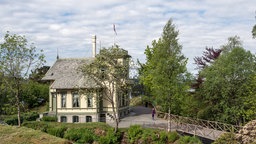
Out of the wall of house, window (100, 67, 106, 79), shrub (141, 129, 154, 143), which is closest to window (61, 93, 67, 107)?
the wall of house

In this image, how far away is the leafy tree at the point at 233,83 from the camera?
31.1 metres

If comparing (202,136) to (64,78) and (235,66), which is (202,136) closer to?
(235,66)

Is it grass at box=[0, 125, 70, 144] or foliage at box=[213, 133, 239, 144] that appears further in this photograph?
grass at box=[0, 125, 70, 144]

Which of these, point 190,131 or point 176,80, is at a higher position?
point 176,80

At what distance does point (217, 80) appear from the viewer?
104ft

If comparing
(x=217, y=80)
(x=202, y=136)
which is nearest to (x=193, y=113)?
(x=217, y=80)

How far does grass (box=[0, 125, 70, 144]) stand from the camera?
24.6 metres

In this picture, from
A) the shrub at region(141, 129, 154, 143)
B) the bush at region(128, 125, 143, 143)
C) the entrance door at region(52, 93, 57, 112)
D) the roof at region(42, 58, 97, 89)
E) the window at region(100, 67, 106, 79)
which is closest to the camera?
the shrub at region(141, 129, 154, 143)

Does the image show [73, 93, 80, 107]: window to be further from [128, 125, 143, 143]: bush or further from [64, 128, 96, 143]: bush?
[128, 125, 143, 143]: bush

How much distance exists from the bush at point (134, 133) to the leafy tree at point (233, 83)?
853cm

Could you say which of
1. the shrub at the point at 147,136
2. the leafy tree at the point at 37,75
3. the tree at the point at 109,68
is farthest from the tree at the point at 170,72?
the leafy tree at the point at 37,75

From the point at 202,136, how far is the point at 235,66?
25.2 feet

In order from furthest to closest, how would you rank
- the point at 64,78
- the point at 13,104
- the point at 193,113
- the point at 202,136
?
the point at 64,78 < the point at 193,113 < the point at 13,104 < the point at 202,136

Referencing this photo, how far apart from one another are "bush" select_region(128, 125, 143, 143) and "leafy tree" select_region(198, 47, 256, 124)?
8.53 metres
